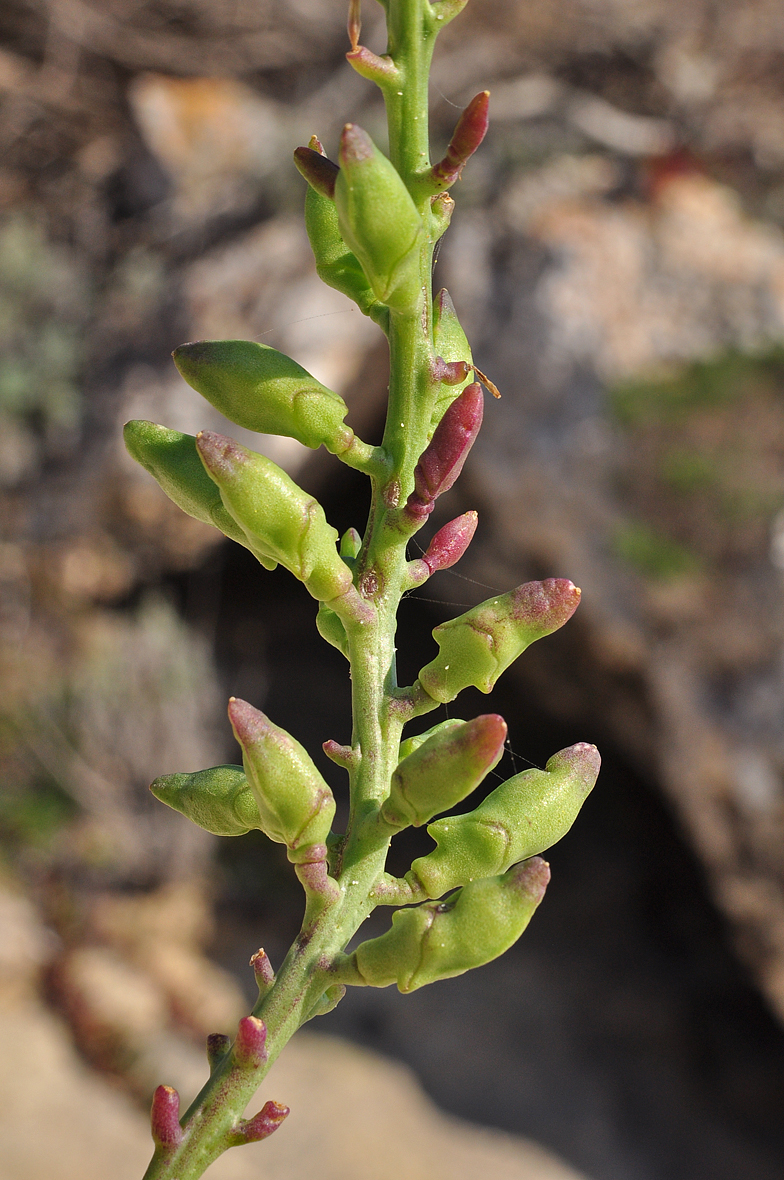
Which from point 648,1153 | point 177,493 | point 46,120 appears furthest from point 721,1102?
point 46,120

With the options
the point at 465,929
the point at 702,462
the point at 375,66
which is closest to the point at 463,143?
the point at 375,66

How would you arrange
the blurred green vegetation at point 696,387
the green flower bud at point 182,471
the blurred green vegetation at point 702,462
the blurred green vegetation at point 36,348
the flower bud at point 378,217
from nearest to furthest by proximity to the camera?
1. the flower bud at point 378,217
2. the green flower bud at point 182,471
3. the blurred green vegetation at point 702,462
4. the blurred green vegetation at point 696,387
5. the blurred green vegetation at point 36,348

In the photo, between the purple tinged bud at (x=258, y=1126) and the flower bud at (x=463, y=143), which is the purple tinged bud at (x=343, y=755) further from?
the flower bud at (x=463, y=143)

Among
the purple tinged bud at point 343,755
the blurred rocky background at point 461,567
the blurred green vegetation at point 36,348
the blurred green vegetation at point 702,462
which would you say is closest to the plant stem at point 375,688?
the purple tinged bud at point 343,755

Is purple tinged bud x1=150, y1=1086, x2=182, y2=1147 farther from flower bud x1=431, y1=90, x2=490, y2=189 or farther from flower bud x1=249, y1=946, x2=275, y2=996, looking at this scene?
flower bud x1=431, y1=90, x2=490, y2=189

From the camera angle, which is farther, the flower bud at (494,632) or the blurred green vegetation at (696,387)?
the blurred green vegetation at (696,387)

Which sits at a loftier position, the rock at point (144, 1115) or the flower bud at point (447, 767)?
the flower bud at point (447, 767)

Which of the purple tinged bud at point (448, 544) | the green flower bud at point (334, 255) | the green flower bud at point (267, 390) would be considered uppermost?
the green flower bud at point (334, 255)

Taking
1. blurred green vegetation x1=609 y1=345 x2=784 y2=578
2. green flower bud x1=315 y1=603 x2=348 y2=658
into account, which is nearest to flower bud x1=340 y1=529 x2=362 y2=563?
green flower bud x1=315 y1=603 x2=348 y2=658

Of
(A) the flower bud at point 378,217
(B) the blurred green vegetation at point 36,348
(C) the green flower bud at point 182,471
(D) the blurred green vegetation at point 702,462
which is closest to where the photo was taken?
(A) the flower bud at point 378,217
